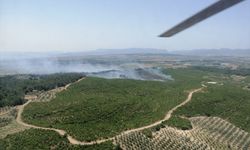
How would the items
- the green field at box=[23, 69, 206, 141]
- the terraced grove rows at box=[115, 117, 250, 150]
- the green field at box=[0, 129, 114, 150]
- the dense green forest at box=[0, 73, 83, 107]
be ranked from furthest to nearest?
1. the dense green forest at box=[0, 73, 83, 107]
2. the green field at box=[23, 69, 206, 141]
3. the terraced grove rows at box=[115, 117, 250, 150]
4. the green field at box=[0, 129, 114, 150]

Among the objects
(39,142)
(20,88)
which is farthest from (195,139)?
(20,88)

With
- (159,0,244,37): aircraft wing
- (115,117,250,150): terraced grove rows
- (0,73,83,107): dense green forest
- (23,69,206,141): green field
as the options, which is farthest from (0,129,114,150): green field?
(159,0,244,37): aircraft wing

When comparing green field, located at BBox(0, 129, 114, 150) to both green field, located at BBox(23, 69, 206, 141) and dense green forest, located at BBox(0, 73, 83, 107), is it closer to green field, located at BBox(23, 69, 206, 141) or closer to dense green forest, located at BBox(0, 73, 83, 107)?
green field, located at BBox(23, 69, 206, 141)

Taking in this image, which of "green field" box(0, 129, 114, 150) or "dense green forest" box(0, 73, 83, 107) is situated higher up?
"dense green forest" box(0, 73, 83, 107)

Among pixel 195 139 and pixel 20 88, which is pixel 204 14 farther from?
pixel 20 88

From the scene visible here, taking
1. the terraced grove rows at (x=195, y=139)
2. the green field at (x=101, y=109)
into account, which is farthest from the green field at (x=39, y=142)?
the terraced grove rows at (x=195, y=139)

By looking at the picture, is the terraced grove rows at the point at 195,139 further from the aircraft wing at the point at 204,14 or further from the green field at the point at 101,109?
the aircraft wing at the point at 204,14

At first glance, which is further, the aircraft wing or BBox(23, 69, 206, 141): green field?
BBox(23, 69, 206, 141): green field
